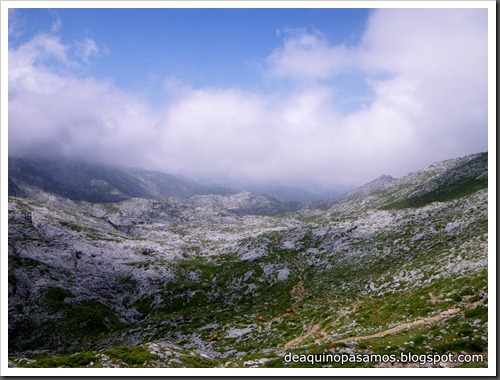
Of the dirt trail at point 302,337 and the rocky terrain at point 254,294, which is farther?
the dirt trail at point 302,337

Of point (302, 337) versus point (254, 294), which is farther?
point (254, 294)

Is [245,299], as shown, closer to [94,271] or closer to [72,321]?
[72,321]

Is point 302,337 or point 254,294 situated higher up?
point 302,337

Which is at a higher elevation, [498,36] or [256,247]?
[498,36]

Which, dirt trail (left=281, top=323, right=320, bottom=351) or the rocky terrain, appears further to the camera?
dirt trail (left=281, top=323, right=320, bottom=351)

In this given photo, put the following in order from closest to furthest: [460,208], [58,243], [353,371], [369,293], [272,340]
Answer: [353,371], [272,340], [369,293], [460,208], [58,243]

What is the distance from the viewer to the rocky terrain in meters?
32.7

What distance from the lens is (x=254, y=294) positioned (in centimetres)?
9894

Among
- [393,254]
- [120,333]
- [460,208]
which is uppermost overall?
[460,208]

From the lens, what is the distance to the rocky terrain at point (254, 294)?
32.7 m

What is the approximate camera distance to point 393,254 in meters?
90.5

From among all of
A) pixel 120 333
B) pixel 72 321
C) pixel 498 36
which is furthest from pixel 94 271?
pixel 498 36

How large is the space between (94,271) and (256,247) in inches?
2782

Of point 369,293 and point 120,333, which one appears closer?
point 369,293
